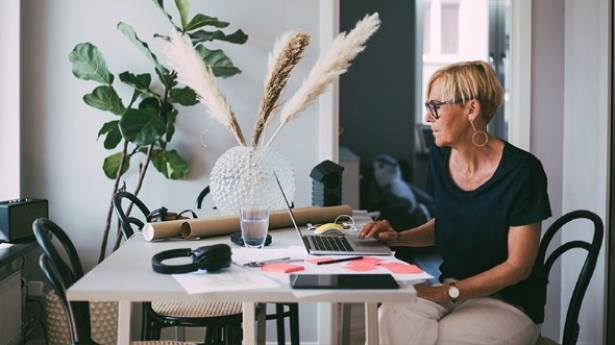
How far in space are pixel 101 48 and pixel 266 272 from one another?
226 centimetres

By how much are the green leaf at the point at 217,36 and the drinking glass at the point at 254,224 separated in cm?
144

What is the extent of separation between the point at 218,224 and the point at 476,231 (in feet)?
2.55

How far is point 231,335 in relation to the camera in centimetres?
258

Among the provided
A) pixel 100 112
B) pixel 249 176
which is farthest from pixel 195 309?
pixel 100 112

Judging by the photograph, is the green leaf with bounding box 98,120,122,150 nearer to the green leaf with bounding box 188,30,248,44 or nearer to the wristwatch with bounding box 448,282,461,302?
the green leaf with bounding box 188,30,248,44

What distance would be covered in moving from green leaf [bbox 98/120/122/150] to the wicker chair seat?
1.01 meters

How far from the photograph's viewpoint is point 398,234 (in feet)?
7.14

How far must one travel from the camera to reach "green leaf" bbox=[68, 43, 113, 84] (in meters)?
3.20

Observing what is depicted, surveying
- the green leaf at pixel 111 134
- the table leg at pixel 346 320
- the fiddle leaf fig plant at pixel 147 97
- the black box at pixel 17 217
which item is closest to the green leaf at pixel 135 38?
the fiddle leaf fig plant at pixel 147 97

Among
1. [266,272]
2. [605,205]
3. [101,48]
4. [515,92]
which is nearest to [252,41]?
[101,48]

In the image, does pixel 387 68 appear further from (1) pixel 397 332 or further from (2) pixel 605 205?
(1) pixel 397 332

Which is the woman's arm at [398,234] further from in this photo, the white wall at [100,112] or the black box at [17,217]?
the black box at [17,217]

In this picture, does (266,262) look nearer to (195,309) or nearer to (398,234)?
(398,234)

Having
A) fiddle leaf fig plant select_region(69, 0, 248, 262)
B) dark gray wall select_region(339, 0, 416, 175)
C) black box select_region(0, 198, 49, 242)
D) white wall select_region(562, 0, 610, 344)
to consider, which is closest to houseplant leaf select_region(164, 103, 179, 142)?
fiddle leaf fig plant select_region(69, 0, 248, 262)
